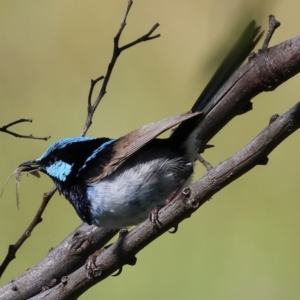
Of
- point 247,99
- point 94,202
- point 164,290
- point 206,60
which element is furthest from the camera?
point 164,290

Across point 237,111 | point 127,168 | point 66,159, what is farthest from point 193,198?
point 66,159

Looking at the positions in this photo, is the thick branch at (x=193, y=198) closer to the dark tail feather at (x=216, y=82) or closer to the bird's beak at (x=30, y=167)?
the dark tail feather at (x=216, y=82)

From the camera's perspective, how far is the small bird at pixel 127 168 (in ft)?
4.65

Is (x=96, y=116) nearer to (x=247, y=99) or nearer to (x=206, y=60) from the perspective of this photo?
(x=247, y=99)

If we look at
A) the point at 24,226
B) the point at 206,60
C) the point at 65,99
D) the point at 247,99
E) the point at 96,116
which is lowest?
the point at 206,60

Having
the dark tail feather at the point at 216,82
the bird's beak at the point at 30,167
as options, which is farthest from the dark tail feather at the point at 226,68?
the bird's beak at the point at 30,167

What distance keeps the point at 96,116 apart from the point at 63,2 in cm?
57

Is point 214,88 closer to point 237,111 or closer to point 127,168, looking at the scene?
point 237,111

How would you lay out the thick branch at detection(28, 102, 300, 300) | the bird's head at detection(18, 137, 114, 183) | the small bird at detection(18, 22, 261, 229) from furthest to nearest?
1. the bird's head at detection(18, 137, 114, 183)
2. the small bird at detection(18, 22, 261, 229)
3. the thick branch at detection(28, 102, 300, 300)

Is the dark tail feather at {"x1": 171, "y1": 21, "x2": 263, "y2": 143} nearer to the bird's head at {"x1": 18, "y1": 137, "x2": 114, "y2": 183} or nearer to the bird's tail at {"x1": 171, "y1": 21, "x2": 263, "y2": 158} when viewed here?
the bird's tail at {"x1": 171, "y1": 21, "x2": 263, "y2": 158}

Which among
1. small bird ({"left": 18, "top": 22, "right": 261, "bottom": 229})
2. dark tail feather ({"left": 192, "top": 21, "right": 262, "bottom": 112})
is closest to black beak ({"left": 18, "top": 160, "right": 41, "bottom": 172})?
small bird ({"left": 18, "top": 22, "right": 261, "bottom": 229})

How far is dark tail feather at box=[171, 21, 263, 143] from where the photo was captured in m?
1.19

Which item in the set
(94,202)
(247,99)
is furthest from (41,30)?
(247,99)

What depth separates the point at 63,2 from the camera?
2.42m
